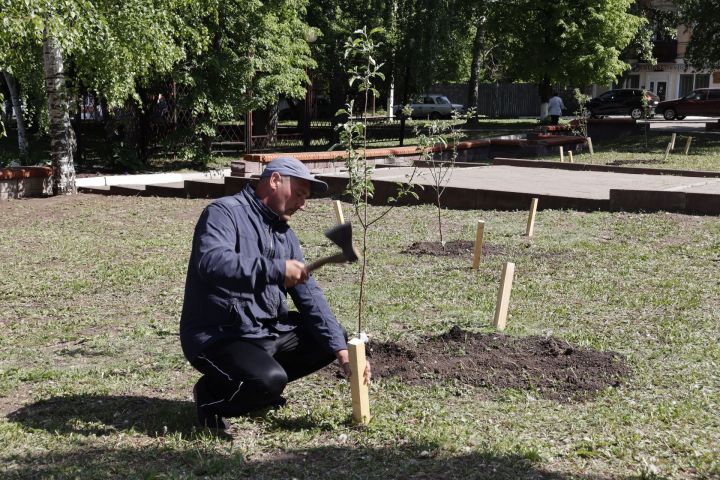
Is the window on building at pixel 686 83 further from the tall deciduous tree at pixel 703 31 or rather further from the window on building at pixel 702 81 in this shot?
the tall deciduous tree at pixel 703 31

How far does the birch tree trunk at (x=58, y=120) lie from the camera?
1532cm

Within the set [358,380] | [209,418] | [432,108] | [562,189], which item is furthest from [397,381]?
[432,108]

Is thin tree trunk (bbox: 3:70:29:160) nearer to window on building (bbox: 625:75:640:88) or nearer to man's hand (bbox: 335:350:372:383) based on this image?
man's hand (bbox: 335:350:372:383)

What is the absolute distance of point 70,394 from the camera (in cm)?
530

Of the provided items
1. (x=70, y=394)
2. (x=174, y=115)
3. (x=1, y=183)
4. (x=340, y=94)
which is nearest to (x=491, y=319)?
(x=70, y=394)

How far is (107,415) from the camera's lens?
4.89 meters

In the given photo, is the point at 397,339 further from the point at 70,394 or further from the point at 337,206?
the point at 337,206

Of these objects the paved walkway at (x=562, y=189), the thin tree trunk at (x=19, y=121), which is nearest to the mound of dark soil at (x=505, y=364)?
the paved walkway at (x=562, y=189)

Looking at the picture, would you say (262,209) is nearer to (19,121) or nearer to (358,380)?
(358,380)

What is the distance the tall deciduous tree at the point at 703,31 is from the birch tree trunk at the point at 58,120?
2160 cm

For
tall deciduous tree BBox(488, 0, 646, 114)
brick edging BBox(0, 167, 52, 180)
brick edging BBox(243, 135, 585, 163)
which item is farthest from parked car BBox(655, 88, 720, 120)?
brick edging BBox(0, 167, 52, 180)

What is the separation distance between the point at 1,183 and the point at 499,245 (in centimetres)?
974

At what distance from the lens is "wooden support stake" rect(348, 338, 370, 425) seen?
4422 millimetres

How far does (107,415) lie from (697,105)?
142 ft
